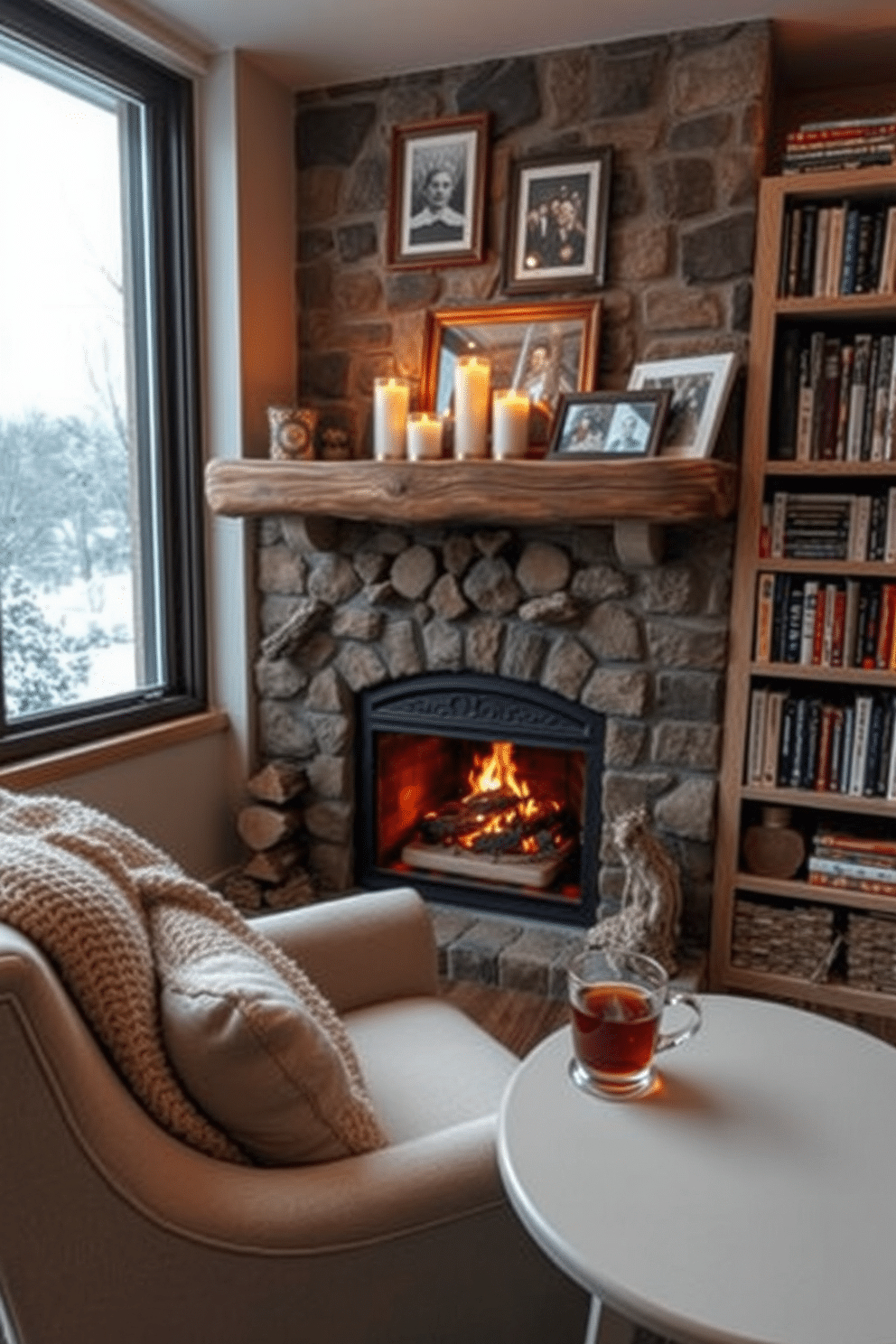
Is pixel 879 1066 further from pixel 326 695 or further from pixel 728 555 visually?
pixel 326 695

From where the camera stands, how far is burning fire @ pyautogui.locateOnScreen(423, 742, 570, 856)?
2877 mm

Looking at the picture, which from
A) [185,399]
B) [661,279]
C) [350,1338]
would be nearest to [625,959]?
[350,1338]

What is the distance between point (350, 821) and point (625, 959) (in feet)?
6.15

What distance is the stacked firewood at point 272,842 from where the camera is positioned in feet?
9.32

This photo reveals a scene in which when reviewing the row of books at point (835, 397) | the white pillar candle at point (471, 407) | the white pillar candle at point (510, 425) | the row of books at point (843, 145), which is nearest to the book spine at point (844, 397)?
the row of books at point (835, 397)

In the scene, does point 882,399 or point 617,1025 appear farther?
point 882,399

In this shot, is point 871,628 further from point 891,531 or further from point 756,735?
point 756,735

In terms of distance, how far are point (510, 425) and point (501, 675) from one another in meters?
0.68

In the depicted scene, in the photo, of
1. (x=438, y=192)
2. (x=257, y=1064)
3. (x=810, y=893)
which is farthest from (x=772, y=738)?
(x=257, y=1064)

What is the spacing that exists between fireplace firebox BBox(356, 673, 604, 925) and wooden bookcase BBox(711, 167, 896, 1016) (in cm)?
37

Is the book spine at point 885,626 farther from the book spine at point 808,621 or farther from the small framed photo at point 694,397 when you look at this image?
the small framed photo at point 694,397

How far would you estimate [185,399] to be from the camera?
2.70 metres

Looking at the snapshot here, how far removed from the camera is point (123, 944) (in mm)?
1021

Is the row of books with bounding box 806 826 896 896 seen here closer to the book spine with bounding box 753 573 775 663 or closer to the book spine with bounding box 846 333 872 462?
the book spine with bounding box 753 573 775 663
